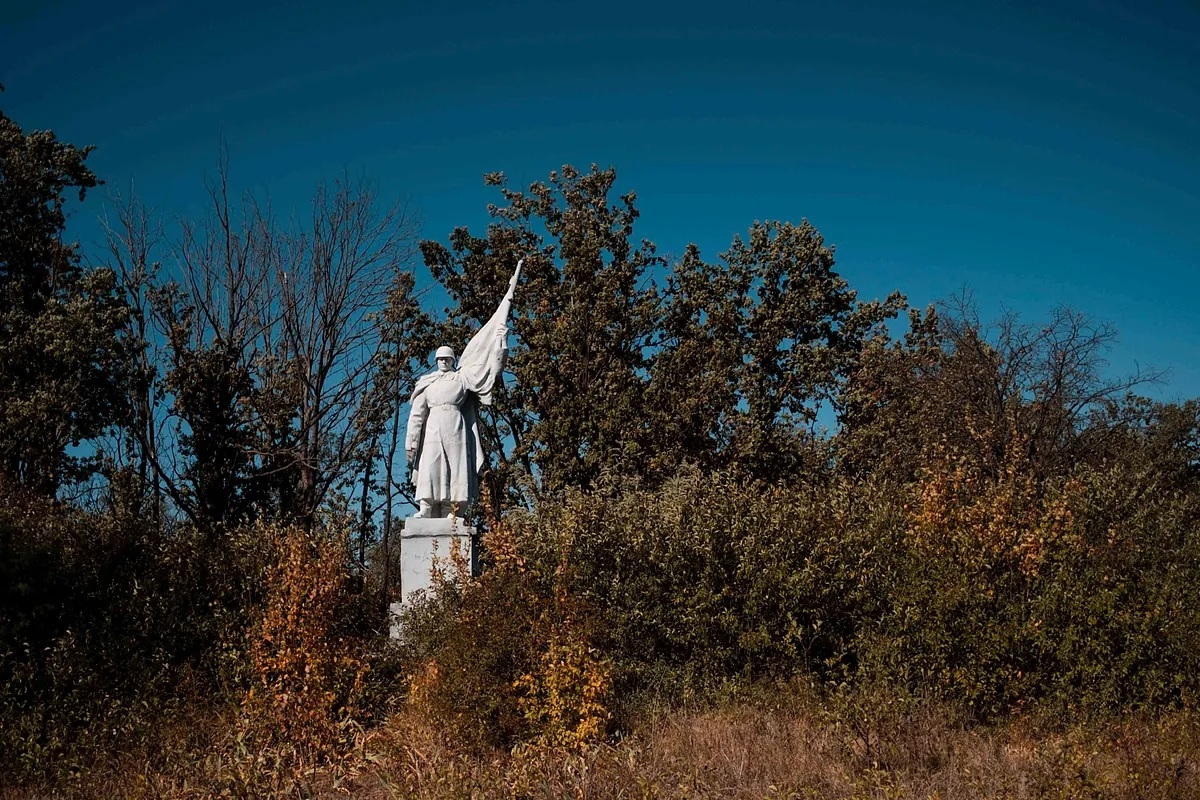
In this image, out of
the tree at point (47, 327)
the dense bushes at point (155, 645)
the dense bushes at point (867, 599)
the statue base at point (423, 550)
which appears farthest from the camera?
the tree at point (47, 327)

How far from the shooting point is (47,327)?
51.6 ft

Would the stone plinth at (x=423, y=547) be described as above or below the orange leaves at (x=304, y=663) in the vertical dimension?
above

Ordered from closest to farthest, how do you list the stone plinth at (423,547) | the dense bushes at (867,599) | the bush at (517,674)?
the bush at (517,674), the dense bushes at (867,599), the stone plinth at (423,547)

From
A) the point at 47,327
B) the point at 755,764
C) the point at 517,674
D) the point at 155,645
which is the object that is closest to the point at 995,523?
the point at 755,764

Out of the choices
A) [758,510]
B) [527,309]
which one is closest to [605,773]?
[758,510]

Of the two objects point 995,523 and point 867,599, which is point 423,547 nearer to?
point 867,599

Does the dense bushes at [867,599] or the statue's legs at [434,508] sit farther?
the statue's legs at [434,508]

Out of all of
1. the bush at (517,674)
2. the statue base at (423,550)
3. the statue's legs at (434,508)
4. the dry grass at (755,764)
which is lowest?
the dry grass at (755,764)

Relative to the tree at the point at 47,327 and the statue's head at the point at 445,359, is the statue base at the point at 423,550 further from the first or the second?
the tree at the point at 47,327

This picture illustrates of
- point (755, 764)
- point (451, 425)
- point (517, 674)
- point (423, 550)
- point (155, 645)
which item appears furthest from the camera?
point (451, 425)

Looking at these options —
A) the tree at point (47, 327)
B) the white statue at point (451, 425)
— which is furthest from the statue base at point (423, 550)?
the tree at point (47, 327)

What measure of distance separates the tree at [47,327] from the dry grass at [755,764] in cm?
1083

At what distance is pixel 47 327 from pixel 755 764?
1437cm

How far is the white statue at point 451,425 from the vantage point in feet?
32.2
